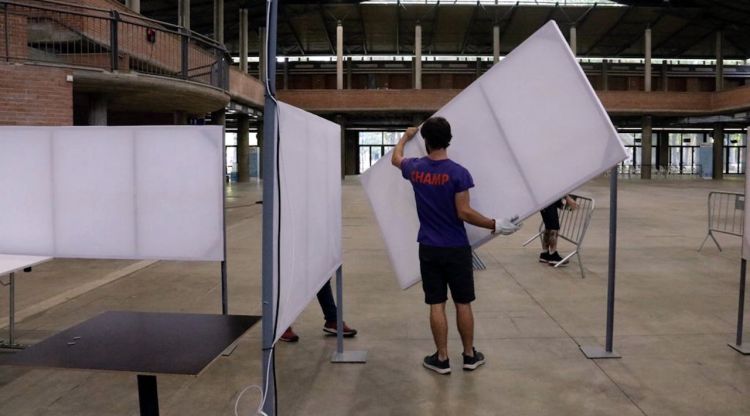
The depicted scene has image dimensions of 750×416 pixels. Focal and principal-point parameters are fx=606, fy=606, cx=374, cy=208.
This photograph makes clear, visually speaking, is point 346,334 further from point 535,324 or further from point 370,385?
point 535,324

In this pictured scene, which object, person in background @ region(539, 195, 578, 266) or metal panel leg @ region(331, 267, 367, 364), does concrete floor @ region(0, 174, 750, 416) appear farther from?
person in background @ region(539, 195, 578, 266)

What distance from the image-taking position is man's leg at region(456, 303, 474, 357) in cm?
440

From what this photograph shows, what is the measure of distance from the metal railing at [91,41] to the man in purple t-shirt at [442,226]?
11099mm

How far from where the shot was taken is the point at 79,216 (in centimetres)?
473

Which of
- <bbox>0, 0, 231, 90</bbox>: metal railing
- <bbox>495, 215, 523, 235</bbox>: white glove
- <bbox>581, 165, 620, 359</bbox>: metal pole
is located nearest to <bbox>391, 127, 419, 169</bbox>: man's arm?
<bbox>495, 215, 523, 235</bbox>: white glove

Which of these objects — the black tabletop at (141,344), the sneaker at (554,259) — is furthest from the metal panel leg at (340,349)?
the sneaker at (554,259)

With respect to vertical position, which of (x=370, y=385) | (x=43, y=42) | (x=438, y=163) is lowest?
(x=370, y=385)

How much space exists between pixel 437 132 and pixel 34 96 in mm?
11298

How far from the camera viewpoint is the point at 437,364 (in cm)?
448

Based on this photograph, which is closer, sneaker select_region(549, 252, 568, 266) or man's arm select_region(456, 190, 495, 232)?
man's arm select_region(456, 190, 495, 232)

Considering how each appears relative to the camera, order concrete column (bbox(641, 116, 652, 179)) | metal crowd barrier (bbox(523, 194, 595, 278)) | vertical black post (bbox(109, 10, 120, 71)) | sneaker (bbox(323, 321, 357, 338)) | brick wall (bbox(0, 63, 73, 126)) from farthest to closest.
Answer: concrete column (bbox(641, 116, 652, 179)) < vertical black post (bbox(109, 10, 120, 71)) < brick wall (bbox(0, 63, 73, 126)) < metal crowd barrier (bbox(523, 194, 595, 278)) < sneaker (bbox(323, 321, 357, 338))

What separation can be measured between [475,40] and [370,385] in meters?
42.3

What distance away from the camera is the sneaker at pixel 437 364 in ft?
14.5

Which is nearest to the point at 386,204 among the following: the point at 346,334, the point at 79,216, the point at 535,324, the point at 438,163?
the point at 438,163
